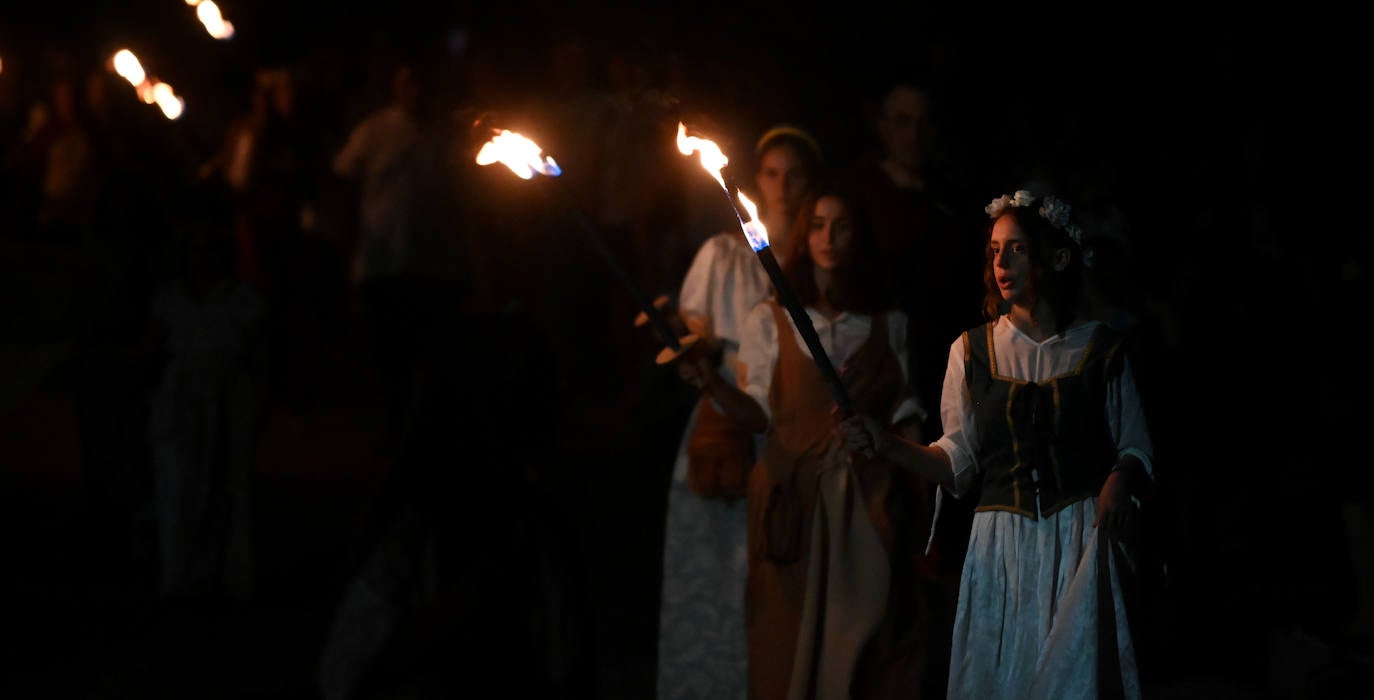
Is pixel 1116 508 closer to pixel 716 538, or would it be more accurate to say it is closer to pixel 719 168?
pixel 719 168

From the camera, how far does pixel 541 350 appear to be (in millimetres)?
6273

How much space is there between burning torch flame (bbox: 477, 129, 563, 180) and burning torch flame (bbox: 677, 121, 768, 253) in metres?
0.36

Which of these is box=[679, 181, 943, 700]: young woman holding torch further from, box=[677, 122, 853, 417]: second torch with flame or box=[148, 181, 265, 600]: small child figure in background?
box=[148, 181, 265, 600]: small child figure in background

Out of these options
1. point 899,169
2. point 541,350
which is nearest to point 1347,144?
point 899,169

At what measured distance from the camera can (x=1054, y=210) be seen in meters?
5.23

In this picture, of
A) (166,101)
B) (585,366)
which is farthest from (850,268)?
(585,366)

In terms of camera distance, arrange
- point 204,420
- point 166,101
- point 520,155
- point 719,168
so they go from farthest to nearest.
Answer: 1. point 166,101
2. point 204,420
3. point 520,155
4. point 719,168

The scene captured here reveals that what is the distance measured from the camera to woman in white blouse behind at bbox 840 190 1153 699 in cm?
514

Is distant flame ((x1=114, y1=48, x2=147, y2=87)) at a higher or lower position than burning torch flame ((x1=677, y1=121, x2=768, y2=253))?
higher

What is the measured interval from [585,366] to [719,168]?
327 inches

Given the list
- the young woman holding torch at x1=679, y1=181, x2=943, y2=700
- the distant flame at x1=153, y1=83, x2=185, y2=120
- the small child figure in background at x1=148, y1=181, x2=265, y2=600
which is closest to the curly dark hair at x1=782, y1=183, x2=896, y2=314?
the young woman holding torch at x1=679, y1=181, x2=943, y2=700

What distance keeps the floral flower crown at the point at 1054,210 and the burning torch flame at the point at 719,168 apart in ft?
2.17

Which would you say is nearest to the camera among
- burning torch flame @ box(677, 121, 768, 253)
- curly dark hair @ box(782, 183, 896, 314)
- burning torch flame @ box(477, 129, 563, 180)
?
burning torch flame @ box(677, 121, 768, 253)

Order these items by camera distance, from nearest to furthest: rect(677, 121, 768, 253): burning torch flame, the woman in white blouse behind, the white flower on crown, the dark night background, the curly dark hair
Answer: rect(677, 121, 768, 253): burning torch flame → the woman in white blouse behind → the white flower on crown → the dark night background → the curly dark hair
